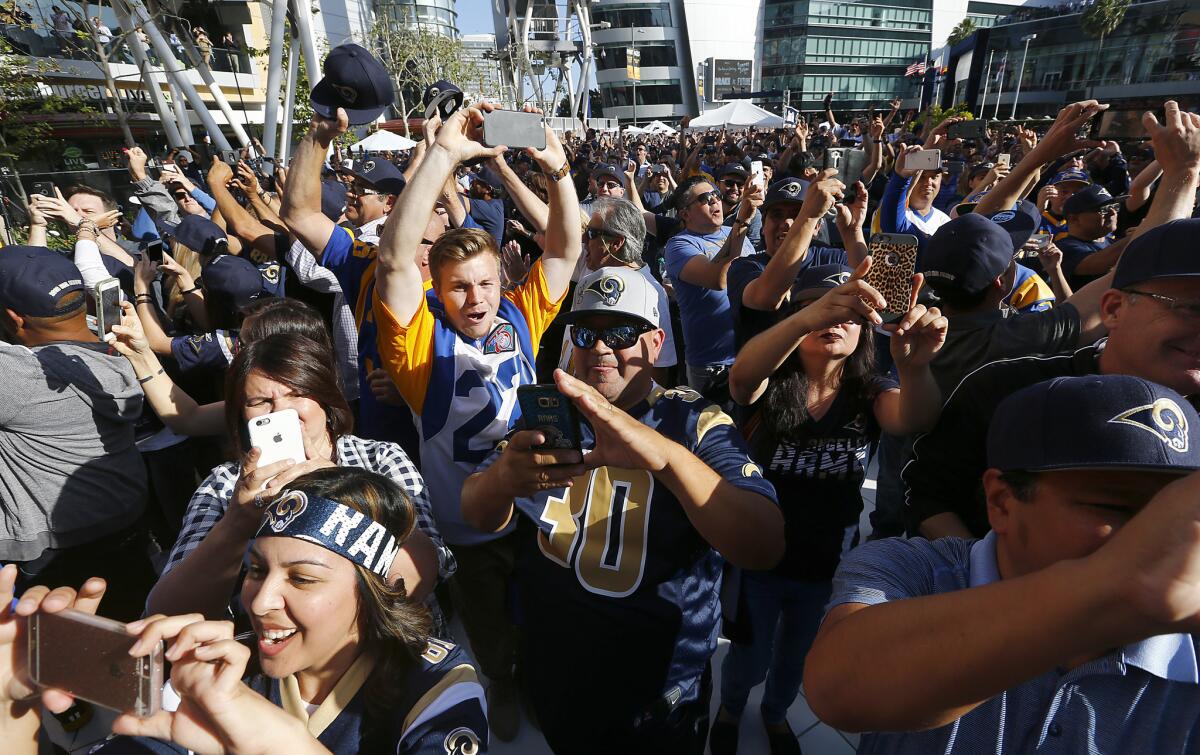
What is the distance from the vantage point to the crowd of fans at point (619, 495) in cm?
103

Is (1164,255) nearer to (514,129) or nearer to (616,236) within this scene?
(514,129)

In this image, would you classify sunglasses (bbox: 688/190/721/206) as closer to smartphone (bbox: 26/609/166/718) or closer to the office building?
smartphone (bbox: 26/609/166/718)

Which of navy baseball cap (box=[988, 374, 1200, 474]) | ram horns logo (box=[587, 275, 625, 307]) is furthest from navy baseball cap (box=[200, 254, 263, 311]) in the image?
navy baseball cap (box=[988, 374, 1200, 474])

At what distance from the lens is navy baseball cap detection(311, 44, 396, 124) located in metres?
2.97

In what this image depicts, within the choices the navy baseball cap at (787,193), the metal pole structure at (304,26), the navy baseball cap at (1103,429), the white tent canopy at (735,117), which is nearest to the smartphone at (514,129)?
the navy baseball cap at (787,193)

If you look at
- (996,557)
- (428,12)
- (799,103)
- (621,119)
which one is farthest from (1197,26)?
(428,12)

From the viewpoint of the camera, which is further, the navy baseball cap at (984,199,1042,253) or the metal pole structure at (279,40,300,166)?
the metal pole structure at (279,40,300,166)

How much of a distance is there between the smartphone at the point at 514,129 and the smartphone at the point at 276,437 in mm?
1333

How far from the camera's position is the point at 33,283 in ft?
7.93

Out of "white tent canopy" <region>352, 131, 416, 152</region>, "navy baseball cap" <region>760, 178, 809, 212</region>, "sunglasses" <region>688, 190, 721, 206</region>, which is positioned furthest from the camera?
"white tent canopy" <region>352, 131, 416, 152</region>

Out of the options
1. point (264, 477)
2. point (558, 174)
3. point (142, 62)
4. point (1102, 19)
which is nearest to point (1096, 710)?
point (264, 477)

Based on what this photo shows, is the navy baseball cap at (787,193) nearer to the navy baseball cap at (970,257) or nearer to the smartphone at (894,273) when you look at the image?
the navy baseball cap at (970,257)

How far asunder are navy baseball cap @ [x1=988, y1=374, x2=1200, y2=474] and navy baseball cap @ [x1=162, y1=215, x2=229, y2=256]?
522 cm

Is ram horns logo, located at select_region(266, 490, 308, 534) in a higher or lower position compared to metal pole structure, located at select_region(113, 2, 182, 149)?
lower
